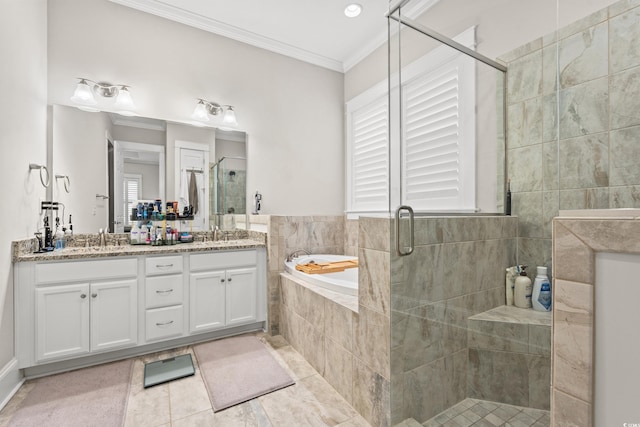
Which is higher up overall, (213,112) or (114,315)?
(213,112)

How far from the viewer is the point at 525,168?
183cm

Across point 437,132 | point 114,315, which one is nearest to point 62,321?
point 114,315

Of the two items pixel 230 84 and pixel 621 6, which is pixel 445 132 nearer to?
pixel 621 6

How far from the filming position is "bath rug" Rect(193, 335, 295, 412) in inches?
68.4

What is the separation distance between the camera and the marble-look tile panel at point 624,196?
1237 millimetres

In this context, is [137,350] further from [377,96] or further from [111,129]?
[377,96]

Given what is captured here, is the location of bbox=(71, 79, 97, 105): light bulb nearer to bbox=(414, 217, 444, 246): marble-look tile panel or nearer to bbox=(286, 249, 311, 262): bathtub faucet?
bbox=(286, 249, 311, 262): bathtub faucet

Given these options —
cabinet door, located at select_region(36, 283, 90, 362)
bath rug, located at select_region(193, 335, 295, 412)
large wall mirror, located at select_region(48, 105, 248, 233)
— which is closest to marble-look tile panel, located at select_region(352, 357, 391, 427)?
bath rug, located at select_region(193, 335, 295, 412)

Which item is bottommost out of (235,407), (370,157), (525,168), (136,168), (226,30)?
(235,407)

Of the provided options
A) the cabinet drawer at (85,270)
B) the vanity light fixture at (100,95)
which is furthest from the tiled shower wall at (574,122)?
the vanity light fixture at (100,95)

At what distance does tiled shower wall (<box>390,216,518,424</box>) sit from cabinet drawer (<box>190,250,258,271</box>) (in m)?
1.52

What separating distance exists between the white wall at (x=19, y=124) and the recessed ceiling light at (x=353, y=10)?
7.83 ft

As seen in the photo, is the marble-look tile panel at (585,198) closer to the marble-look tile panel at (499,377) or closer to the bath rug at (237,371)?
the marble-look tile panel at (499,377)

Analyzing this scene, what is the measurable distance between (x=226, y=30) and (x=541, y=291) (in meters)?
3.44
